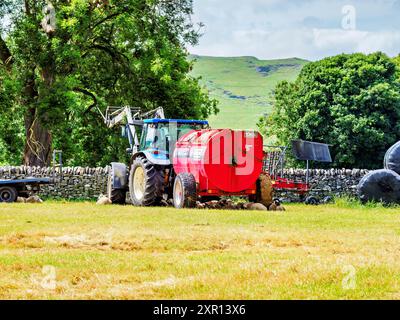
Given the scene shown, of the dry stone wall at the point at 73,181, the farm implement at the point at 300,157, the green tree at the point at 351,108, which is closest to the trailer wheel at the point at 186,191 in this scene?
the farm implement at the point at 300,157

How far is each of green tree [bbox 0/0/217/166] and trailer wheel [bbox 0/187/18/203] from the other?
5127mm

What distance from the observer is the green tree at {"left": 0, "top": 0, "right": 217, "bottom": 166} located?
31.0 meters

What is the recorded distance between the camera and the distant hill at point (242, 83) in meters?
113

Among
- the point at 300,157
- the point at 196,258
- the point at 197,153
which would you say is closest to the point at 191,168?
the point at 197,153

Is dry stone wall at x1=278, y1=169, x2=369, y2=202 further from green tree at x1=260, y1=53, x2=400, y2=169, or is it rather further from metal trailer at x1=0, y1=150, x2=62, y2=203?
metal trailer at x1=0, y1=150, x2=62, y2=203

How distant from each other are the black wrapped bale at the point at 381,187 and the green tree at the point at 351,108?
15.0m

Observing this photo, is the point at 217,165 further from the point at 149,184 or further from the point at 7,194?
the point at 7,194

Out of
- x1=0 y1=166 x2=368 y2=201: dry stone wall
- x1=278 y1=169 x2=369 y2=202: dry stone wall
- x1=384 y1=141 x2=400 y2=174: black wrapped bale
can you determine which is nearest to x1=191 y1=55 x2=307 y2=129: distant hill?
x1=278 y1=169 x2=369 y2=202: dry stone wall

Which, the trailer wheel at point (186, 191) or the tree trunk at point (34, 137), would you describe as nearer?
the trailer wheel at point (186, 191)

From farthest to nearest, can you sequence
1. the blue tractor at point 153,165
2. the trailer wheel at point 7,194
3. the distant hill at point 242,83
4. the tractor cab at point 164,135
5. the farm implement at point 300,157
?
the distant hill at point 242,83, the farm implement at point 300,157, the trailer wheel at point 7,194, the tractor cab at point 164,135, the blue tractor at point 153,165

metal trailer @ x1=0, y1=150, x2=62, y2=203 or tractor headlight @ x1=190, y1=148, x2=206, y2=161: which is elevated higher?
tractor headlight @ x1=190, y1=148, x2=206, y2=161

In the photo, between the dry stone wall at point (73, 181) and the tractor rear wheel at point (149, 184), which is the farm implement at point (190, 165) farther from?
the dry stone wall at point (73, 181)

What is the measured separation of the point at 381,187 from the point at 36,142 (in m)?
15.3

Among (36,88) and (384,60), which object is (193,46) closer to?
(36,88)
